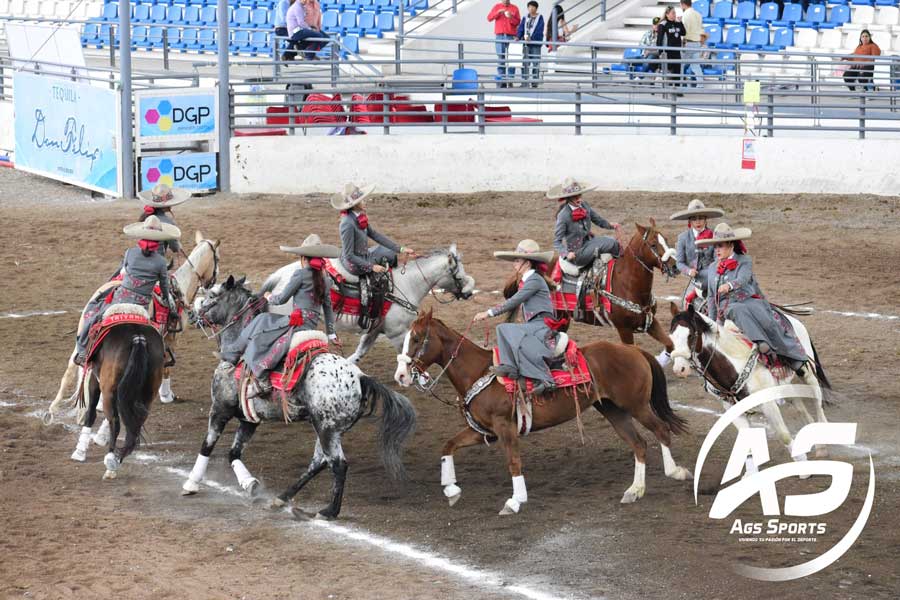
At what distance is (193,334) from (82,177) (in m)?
9.62

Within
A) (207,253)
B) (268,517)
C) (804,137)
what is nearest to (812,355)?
(268,517)

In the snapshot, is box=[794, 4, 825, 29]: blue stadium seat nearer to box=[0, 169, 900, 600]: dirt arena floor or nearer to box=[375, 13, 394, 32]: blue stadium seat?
box=[375, 13, 394, 32]: blue stadium seat

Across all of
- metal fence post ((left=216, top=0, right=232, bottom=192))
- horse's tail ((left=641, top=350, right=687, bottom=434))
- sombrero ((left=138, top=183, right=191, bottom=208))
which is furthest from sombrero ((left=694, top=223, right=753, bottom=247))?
metal fence post ((left=216, top=0, right=232, bottom=192))

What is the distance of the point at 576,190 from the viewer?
1318cm

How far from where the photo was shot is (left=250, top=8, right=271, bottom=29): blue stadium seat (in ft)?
118

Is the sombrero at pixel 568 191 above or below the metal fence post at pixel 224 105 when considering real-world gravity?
below

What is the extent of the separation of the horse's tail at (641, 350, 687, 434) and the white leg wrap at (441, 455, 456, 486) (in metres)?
1.71

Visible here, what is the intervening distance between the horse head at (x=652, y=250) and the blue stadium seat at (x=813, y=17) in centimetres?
1995

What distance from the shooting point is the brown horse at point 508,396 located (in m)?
9.79

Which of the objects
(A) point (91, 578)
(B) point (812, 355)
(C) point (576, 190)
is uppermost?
(C) point (576, 190)

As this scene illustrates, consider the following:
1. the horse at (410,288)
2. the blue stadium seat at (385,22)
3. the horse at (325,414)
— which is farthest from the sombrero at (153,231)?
the blue stadium seat at (385,22)

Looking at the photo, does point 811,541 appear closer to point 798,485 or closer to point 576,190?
point 798,485

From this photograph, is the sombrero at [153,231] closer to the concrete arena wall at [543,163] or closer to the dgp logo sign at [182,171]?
the dgp logo sign at [182,171]

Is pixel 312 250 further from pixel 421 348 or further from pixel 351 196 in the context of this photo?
pixel 351 196
